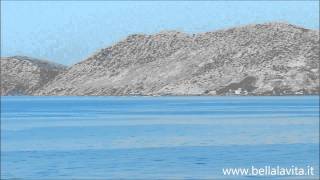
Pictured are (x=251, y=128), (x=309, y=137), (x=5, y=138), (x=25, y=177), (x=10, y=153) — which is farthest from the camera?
(x=251, y=128)

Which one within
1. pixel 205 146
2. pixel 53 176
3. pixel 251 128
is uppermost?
pixel 53 176

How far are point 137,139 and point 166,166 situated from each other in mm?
28744

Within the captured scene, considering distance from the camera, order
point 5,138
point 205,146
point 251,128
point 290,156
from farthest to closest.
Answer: point 251,128 → point 5,138 → point 205,146 → point 290,156

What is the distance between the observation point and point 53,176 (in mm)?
50062

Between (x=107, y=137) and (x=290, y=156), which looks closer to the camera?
(x=290, y=156)

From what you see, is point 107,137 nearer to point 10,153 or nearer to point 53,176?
point 10,153

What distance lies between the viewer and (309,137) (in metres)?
80.8

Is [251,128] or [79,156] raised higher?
[79,156]

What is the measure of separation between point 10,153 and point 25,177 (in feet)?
58.4

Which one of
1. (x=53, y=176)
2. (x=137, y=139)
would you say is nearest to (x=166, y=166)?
(x=53, y=176)

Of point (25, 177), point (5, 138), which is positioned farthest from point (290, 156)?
point (5, 138)

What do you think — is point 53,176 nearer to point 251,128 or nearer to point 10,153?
point 10,153

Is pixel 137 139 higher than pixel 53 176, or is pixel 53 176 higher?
pixel 53 176

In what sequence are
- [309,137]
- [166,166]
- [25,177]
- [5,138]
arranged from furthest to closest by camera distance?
[5,138]
[309,137]
[166,166]
[25,177]
